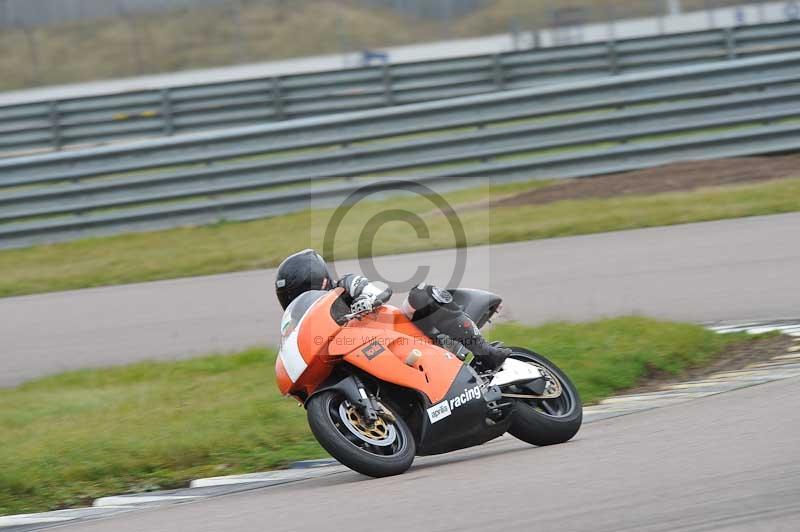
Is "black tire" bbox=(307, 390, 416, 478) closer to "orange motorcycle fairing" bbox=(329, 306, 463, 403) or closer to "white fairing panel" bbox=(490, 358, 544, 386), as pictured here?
"orange motorcycle fairing" bbox=(329, 306, 463, 403)

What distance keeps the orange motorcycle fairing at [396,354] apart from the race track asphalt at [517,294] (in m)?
3.62

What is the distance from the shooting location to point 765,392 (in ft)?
21.7

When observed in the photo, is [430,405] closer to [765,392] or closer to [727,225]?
[765,392]

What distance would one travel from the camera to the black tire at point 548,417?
6.08 m

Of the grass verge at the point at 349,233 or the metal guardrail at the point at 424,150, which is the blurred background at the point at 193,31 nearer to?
the metal guardrail at the point at 424,150

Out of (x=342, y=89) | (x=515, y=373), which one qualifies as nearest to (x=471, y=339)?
(x=515, y=373)

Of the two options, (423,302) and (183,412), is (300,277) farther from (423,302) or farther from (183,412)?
(183,412)

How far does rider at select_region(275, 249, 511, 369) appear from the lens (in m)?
6.05

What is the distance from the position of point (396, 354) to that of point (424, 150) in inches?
368

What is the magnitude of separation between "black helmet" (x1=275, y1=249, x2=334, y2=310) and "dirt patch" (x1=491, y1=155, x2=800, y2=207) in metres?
8.34

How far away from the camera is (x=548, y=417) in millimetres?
6121

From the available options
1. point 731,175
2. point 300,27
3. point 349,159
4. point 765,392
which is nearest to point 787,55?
point 731,175

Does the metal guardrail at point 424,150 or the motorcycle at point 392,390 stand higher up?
the metal guardrail at point 424,150

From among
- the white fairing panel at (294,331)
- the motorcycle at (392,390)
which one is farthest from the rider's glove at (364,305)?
the white fairing panel at (294,331)
